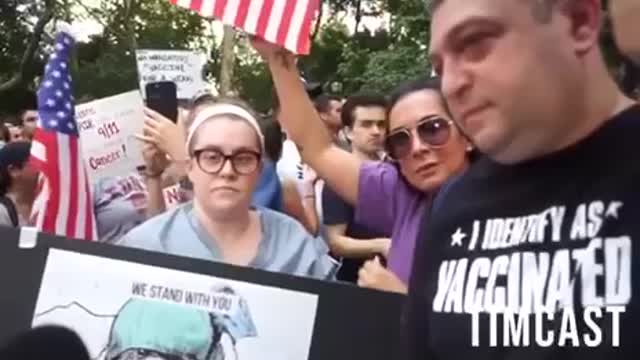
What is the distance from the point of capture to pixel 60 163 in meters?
5.15

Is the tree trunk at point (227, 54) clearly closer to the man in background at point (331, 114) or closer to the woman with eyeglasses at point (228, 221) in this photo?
the man in background at point (331, 114)

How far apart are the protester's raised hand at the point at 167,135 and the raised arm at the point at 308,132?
0.87m

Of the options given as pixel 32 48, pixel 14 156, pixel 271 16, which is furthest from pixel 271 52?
pixel 32 48

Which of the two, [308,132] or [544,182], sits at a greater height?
[308,132]

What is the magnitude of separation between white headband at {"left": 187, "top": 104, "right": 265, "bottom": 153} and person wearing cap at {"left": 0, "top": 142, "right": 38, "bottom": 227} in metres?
2.59

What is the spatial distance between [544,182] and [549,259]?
5.2 inches

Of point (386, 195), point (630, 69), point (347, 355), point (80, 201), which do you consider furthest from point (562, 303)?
point (80, 201)

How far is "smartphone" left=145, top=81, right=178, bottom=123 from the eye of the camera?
5598mm

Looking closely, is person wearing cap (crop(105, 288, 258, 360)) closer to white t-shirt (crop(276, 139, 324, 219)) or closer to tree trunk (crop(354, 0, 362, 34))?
white t-shirt (crop(276, 139, 324, 219))

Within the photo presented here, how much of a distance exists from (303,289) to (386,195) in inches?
20.5

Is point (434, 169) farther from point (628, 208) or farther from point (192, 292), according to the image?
point (628, 208)

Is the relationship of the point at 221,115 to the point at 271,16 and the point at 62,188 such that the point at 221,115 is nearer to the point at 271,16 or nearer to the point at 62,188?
the point at 271,16

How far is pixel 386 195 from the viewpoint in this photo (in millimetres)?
3721

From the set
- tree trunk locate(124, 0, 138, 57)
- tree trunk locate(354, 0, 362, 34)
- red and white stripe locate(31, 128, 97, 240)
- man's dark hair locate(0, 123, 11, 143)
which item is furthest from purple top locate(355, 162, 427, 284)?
tree trunk locate(124, 0, 138, 57)
